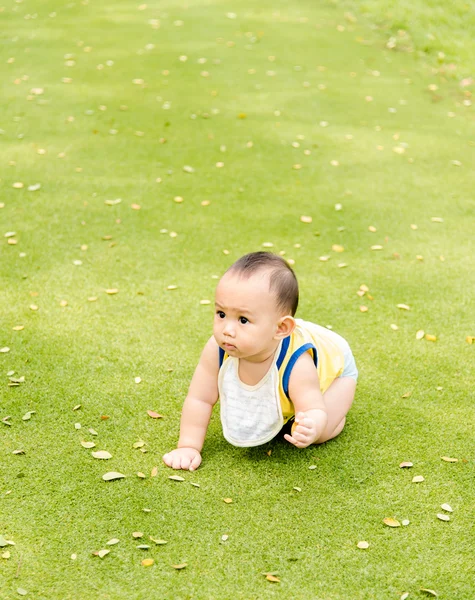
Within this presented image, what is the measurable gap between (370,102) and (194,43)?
346 centimetres

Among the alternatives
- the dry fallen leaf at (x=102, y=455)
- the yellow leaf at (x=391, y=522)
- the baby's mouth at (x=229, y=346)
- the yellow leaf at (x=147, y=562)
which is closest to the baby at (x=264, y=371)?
the baby's mouth at (x=229, y=346)

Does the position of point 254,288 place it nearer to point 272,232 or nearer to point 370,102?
point 272,232

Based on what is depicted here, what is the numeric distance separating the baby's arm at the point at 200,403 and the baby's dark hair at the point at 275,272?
43cm

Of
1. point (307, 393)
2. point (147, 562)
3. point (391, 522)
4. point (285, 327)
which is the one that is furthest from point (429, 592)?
point (285, 327)

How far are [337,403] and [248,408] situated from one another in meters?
0.42

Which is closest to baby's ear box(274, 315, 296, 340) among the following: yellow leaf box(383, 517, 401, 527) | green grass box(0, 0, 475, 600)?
green grass box(0, 0, 475, 600)

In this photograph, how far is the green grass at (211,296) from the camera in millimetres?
2789

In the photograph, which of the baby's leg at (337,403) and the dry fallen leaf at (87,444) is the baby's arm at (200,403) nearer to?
the dry fallen leaf at (87,444)

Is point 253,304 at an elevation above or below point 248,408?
above

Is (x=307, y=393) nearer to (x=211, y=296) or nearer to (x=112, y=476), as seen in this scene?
(x=112, y=476)

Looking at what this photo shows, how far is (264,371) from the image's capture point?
320 centimetres

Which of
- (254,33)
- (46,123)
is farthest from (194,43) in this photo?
(46,123)

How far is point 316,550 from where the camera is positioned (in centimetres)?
279

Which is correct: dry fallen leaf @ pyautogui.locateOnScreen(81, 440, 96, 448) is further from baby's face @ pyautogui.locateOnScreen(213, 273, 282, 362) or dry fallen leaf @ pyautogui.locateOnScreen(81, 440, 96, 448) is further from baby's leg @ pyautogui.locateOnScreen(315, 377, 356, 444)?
baby's leg @ pyautogui.locateOnScreen(315, 377, 356, 444)
